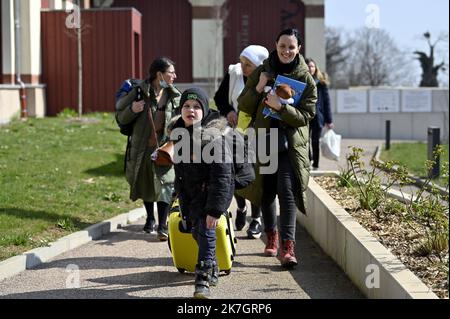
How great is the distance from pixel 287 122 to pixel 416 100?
25400 mm

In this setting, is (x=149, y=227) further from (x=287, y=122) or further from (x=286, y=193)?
(x=287, y=122)

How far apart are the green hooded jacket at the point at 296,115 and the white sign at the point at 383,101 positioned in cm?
2433

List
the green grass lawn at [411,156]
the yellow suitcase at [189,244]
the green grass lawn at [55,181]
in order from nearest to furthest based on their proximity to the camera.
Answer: the yellow suitcase at [189,244] → the green grass lawn at [55,181] → the green grass lawn at [411,156]

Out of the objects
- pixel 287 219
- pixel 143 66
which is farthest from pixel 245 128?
pixel 143 66

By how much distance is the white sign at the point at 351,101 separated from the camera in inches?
1238

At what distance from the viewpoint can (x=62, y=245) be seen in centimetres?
855

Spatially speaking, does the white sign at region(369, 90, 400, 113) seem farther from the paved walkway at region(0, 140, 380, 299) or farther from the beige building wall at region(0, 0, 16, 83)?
the paved walkway at region(0, 140, 380, 299)

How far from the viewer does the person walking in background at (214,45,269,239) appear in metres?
8.60

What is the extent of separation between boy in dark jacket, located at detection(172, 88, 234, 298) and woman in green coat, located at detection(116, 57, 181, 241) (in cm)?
250

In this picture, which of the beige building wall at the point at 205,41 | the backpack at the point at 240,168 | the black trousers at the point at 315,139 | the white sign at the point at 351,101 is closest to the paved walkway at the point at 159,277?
the backpack at the point at 240,168

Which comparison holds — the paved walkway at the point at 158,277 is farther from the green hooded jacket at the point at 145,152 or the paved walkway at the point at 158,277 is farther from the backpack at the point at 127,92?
the backpack at the point at 127,92

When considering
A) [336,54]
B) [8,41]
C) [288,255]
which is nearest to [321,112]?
[288,255]

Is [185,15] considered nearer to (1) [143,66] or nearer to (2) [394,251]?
(1) [143,66]

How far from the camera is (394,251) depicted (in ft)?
21.7
